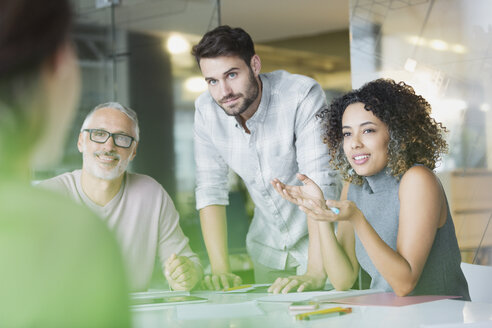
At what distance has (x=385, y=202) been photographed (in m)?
1.80

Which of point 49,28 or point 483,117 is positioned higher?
point 483,117

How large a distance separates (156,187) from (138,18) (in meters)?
2.30

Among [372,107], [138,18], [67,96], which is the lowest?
[67,96]

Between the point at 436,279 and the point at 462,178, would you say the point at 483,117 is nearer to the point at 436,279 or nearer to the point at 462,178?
the point at 462,178

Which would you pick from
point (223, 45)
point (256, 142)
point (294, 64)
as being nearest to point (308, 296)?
point (256, 142)

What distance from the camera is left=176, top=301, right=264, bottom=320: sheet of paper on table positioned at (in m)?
1.31

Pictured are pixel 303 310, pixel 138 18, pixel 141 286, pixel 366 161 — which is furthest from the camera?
pixel 138 18

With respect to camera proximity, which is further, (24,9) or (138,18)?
(138,18)

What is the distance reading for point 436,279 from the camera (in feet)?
5.59

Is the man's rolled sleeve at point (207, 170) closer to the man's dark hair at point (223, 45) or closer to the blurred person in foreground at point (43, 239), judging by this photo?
the man's dark hair at point (223, 45)

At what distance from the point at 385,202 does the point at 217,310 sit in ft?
2.33

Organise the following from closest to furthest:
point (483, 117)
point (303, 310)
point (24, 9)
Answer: point (24, 9) < point (303, 310) < point (483, 117)

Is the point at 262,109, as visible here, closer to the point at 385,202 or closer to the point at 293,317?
the point at 385,202

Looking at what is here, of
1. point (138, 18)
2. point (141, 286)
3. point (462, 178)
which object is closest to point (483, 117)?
point (462, 178)
